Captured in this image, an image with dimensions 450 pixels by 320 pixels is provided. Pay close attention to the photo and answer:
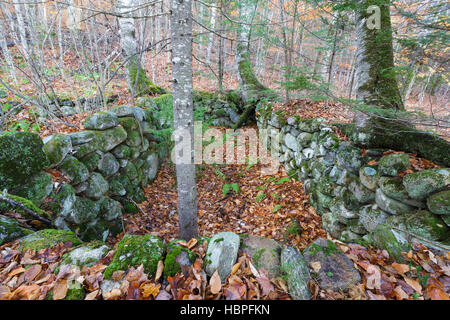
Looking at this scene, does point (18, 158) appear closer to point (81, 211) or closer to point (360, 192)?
point (81, 211)

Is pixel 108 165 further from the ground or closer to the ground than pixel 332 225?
further from the ground

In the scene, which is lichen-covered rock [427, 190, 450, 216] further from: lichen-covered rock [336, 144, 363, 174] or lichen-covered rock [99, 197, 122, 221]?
lichen-covered rock [99, 197, 122, 221]

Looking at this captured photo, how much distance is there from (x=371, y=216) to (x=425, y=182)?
2.68 feet

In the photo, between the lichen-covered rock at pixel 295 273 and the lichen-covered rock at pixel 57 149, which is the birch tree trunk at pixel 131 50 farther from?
the lichen-covered rock at pixel 295 273

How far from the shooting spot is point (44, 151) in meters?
2.52

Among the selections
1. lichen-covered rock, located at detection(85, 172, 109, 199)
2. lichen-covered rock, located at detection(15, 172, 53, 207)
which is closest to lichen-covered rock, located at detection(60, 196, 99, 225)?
Result: lichen-covered rock, located at detection(85, 172, 109, 199)

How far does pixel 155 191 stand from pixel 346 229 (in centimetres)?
396

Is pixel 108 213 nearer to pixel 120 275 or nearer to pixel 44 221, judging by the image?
pixel 44 221

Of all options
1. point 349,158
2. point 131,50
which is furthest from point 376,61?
point 131,50

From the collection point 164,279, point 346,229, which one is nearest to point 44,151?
point 164,279

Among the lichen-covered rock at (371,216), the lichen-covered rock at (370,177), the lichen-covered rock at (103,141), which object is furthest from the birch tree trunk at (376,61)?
the lichen-covered rock at (103,141)

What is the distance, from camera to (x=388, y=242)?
192 cm

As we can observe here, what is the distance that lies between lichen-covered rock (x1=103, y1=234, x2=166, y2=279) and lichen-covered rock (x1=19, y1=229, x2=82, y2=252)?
2.13ft

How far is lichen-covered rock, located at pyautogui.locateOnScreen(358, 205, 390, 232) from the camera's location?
264 cm
